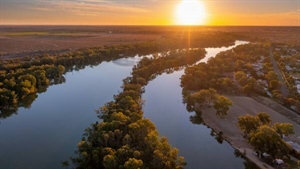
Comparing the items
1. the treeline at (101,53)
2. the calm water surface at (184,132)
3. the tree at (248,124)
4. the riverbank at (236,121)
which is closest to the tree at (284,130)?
the riverbank at (236,121)

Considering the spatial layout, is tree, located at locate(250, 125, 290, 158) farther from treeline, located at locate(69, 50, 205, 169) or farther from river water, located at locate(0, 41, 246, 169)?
treeline, located at locate(69, 50, 205, 169)

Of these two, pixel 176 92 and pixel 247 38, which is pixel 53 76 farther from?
pixel 247 38

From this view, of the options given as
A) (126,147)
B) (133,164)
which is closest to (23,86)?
(126,147)

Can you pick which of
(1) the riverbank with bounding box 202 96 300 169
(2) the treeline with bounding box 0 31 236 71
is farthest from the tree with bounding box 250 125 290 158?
(2) the treeline with bounding box 0 31 236 71

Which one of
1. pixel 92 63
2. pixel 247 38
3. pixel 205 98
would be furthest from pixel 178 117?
pixel 247 38

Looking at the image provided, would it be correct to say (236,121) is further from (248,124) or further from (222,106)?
(248,124)

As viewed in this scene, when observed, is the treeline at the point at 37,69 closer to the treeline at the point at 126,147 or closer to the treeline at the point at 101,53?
the treeline at the point at 101,53

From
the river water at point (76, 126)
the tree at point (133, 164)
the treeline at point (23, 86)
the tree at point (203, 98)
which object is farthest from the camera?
the treeline at point (23, 86)
